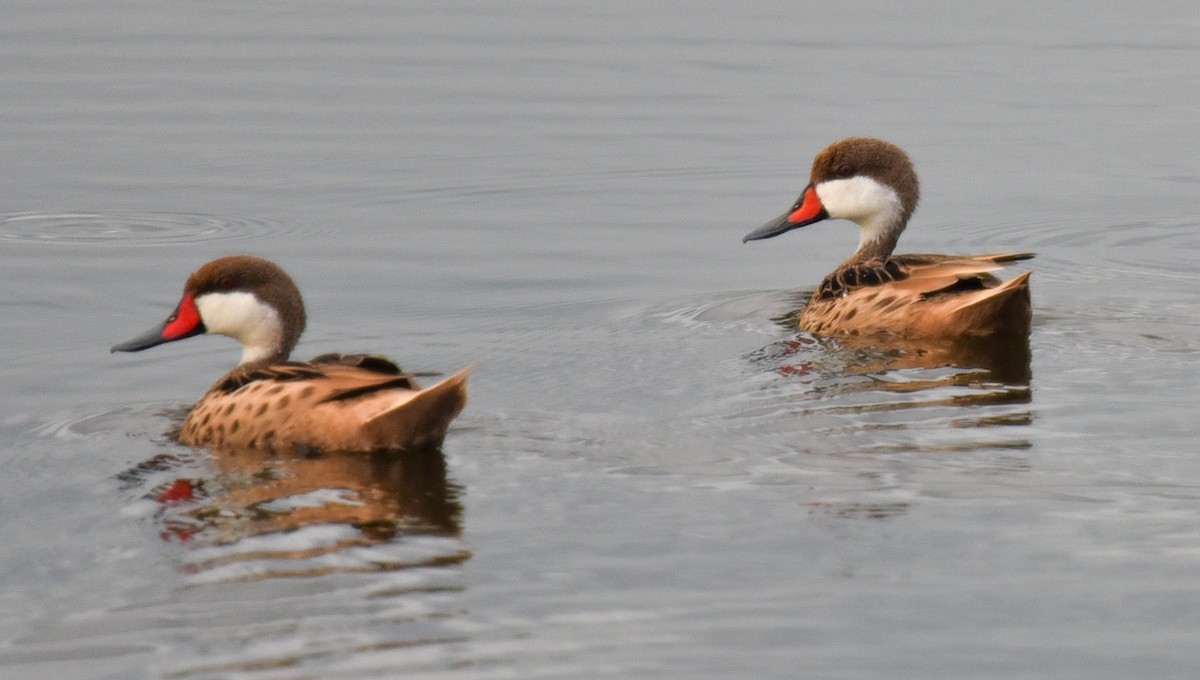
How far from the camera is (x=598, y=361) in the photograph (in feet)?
36.0

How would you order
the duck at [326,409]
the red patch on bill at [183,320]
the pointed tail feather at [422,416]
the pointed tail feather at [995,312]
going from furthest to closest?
1. the pointed tail feather at [995,312]
2. the red patch on bill at [183,320]
3. the duck at [326,409]
4. the pointed tail feather at [422,416]

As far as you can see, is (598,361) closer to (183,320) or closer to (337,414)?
(183,320)

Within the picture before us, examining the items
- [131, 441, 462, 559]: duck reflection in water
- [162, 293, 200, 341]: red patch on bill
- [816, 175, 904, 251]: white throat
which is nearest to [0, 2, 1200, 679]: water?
[131, 441, 462, 559]: duck reflection in water

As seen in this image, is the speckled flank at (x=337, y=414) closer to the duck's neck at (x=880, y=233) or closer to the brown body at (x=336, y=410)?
the brown body at (x=336, y=410)

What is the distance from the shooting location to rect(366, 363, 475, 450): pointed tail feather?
842 cm

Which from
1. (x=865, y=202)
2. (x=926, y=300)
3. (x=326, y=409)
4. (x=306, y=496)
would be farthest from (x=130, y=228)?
(x=306, y=496)

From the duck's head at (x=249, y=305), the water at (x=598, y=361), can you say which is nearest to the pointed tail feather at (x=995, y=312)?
the water at (x=598, y=361)

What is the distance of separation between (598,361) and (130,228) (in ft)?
16.6

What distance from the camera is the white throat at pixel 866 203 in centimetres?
1273

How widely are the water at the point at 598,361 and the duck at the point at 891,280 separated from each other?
0.37 m

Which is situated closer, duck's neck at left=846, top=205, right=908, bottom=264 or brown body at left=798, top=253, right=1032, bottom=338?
brown body at left=798, top=253, right=1032, bottom=338

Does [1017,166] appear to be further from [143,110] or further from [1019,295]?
[143,110]

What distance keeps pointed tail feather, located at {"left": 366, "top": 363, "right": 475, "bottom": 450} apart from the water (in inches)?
5.2

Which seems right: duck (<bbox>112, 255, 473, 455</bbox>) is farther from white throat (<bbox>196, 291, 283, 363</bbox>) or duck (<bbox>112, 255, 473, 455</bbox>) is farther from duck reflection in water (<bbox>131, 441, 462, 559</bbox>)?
white throat (<bbox>196, 291, 283, 363</bbox>)
